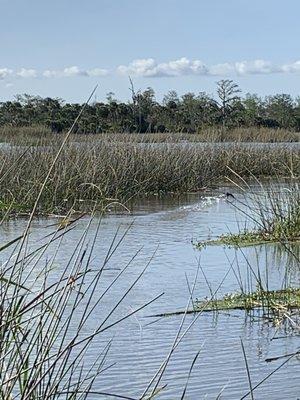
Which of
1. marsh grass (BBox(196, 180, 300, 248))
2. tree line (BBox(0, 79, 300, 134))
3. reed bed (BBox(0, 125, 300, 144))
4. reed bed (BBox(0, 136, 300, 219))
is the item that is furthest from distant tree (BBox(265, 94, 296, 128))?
marsh grass (BBox(196, 180, 300, 248))

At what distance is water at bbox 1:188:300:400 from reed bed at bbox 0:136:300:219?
1258 millimetres

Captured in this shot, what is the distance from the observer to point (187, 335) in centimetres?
631

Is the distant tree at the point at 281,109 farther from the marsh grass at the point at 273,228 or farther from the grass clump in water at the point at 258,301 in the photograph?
the grass clump in water at the point at 258,301

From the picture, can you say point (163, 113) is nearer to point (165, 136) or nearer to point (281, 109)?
point (165, 136)

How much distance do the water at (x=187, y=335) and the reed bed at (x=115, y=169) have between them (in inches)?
49.5

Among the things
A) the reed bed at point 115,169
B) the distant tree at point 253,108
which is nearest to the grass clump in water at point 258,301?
the reed bed at point 115,169

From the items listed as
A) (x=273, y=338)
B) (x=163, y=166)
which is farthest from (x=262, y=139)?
(x=273, y=338)

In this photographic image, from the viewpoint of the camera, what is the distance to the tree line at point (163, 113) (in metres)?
28.9

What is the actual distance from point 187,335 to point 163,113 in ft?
88.4

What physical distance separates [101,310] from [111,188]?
32.2ft

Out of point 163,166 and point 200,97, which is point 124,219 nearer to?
point 163,166

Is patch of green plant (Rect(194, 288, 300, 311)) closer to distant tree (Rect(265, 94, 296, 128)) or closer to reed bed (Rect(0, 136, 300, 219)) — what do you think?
reed bed (Rect(0, 136, 300, 219))

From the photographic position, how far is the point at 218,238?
38.4 feet

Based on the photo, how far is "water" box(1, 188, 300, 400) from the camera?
5160 mm
